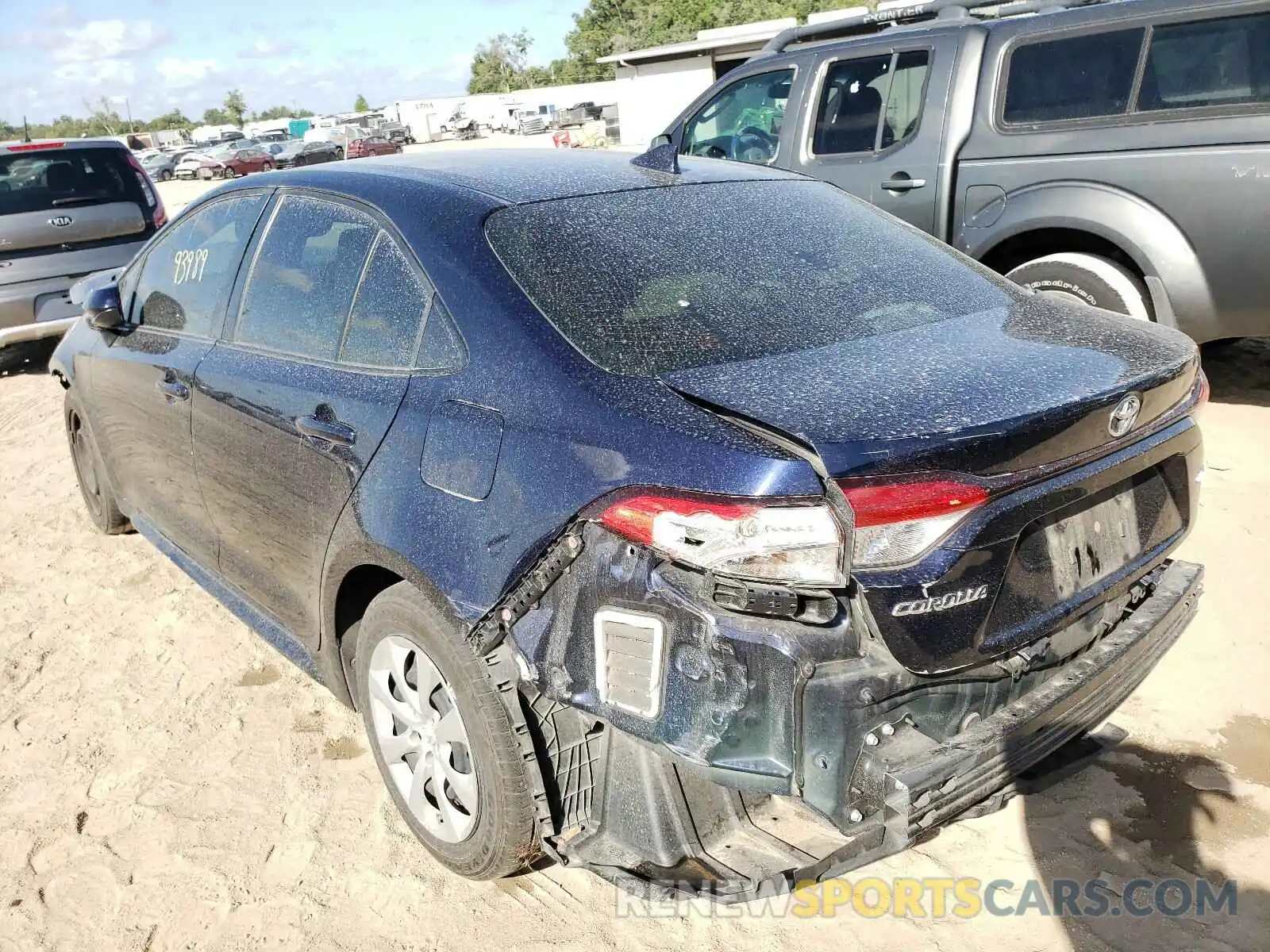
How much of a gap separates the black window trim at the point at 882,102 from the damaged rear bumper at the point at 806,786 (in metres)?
4.06

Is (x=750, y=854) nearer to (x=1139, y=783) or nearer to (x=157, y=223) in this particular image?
(x=1139, y=783)

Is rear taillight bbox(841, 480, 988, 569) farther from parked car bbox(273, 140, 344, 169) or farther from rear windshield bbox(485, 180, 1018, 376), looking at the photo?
parked car bbox(273, 140, 344, 169)

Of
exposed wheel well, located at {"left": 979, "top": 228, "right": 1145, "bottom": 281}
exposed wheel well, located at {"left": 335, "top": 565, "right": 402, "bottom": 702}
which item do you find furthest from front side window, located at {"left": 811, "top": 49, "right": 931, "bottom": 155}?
exposed wheel well, located at {"left": 335, "top": 565, "right": 402, "bottom": 702}

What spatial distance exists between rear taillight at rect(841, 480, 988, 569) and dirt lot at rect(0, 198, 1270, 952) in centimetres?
107

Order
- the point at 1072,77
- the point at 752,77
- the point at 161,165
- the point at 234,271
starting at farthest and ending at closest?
1. the point at 161,165
2. the point at 752,77
3. the point at 1072,77
4. the point at 234,271

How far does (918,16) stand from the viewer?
21.6ft

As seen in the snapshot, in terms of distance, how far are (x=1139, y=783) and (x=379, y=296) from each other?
8.08 ft

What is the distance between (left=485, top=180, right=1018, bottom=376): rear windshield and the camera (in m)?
2.27

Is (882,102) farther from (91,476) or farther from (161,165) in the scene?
(161,165)

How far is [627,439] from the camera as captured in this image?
1.97 meters

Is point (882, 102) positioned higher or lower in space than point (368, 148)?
higher

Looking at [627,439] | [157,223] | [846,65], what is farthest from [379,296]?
[157,223]

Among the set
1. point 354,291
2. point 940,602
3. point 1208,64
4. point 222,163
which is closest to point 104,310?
point 354,291

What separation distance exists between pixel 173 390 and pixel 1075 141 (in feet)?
14.3
